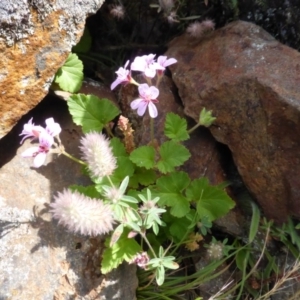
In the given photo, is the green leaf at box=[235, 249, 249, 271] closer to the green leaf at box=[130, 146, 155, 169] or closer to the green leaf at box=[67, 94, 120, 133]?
the green leaf at box=[130, 146, 155, 169]

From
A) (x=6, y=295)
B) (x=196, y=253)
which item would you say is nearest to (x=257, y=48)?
(x=196, y=253)

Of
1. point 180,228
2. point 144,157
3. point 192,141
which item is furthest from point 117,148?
point 180,228

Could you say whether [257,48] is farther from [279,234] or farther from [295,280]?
[295,280]

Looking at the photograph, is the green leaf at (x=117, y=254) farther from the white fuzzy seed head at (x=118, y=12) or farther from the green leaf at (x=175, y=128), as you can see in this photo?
the white fuzzy seed head at (x=118, y=12)

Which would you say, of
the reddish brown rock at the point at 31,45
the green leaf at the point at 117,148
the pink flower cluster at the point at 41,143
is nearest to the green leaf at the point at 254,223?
the green leaf at the point at 117,148

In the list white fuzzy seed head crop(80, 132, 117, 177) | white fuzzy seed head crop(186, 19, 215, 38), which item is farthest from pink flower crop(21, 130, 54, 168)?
white fuzzy seed head crop(186, 19, 215, 38)

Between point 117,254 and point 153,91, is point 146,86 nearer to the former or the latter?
point 153,91
